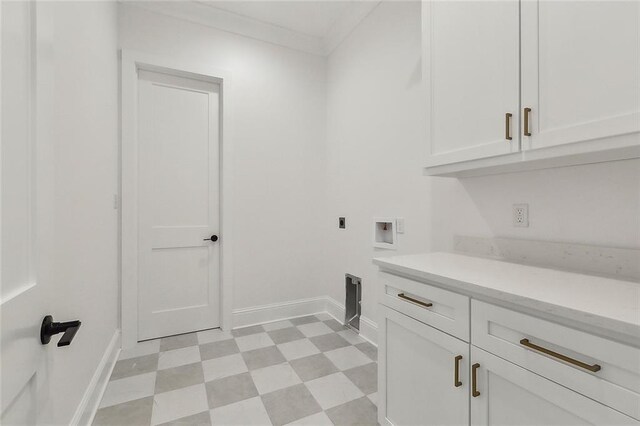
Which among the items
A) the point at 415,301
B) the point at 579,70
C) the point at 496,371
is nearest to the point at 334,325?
the point at 415,301

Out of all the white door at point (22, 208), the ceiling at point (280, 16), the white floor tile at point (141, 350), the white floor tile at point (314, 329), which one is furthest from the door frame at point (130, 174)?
the white door at point (22, 208)

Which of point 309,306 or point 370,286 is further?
point 309,306

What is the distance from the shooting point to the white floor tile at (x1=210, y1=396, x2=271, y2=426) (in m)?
1.57

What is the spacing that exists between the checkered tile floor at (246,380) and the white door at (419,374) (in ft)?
1.02

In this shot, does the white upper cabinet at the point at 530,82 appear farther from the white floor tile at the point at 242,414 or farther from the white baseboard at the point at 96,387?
the white baseboard at the point at 96,387

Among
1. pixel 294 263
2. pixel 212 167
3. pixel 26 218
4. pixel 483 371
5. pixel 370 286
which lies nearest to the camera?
pixel 26 218

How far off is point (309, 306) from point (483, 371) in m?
2.20

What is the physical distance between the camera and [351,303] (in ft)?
9.10

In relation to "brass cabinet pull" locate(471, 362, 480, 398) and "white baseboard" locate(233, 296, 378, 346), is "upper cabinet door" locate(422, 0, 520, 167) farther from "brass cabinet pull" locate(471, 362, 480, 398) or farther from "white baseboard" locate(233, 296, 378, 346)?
"white baseboard" locate(233, 296, 378, 346)

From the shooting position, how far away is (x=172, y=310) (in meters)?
2.61

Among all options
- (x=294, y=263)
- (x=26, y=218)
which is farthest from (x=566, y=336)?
(x=294, y=263)

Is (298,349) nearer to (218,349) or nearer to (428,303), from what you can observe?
(218,349)

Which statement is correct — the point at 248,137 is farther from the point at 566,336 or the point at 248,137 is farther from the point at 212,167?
the point at 566,336

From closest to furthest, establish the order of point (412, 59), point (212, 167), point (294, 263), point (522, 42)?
point (522, 42), point (412, 59), point (212, 167), point (294, 263)
